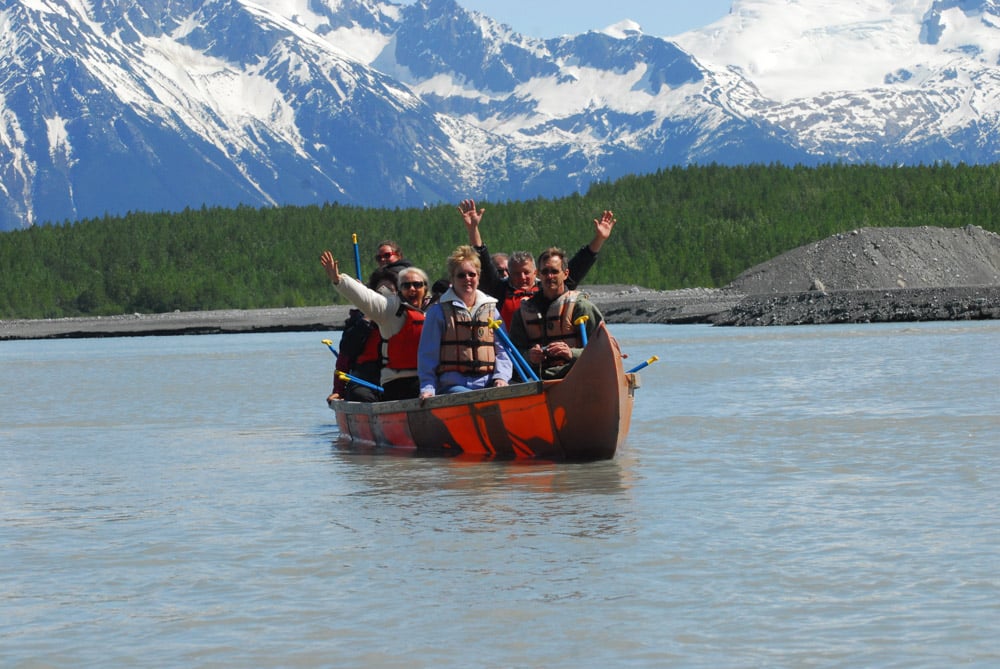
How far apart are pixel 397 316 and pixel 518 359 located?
2.08 meters

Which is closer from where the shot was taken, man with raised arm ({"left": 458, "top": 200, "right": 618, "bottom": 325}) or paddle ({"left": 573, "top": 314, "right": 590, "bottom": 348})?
paddle ({"left": 573, "top": 314, "right": 590, "bottom": 348})

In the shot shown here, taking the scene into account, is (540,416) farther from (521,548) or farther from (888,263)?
(888,263)

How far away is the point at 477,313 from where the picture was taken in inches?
774

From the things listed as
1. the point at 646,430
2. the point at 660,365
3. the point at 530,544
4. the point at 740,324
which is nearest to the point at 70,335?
the point at 740,324

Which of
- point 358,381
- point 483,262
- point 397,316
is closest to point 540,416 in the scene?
point 483,262

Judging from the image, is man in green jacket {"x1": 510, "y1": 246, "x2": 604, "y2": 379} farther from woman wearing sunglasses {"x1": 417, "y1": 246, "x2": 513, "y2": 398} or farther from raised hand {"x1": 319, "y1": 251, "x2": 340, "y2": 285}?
raised hand {"x1": 319, "y1": 251, "x2": 340, "y2": 285}

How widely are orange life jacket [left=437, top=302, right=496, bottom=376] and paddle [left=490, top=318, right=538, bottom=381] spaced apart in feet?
0.73

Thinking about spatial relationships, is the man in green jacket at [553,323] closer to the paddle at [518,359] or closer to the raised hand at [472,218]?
the paddle at [518,359]

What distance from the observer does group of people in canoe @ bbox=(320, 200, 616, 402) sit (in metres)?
19.6

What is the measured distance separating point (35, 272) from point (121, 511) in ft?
448

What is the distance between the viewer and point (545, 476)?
18.9 m

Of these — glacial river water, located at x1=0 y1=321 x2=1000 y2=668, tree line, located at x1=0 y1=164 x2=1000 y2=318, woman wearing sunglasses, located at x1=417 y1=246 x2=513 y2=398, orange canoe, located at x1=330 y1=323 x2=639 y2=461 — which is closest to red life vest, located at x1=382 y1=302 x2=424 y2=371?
orange canoe, located at x1=330 y1=323 x2=639 y2=461

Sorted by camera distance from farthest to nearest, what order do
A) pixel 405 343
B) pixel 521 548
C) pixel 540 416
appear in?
pixel 405 343
pixel 540 416
pixel 521 548

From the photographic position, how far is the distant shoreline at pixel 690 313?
75062mm
